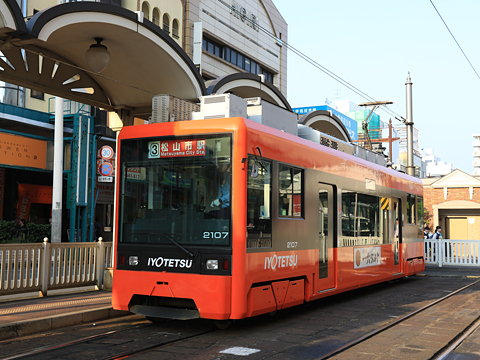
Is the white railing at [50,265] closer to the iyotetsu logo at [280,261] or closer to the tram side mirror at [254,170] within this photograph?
the iyotetsu logo at [280,261]

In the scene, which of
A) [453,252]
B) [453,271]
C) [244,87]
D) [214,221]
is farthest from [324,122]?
[214,221]

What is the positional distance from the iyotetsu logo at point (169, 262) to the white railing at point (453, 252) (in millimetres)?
Result: 15188

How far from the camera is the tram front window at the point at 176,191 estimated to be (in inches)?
297

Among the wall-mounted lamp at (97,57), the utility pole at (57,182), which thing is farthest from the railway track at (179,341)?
the utility pole at (57,182)

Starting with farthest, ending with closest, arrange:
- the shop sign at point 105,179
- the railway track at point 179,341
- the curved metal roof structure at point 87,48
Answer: the shop sign at point 105,179 < the curved metal roof structure at point 87,48 < the railway track at point 179,341

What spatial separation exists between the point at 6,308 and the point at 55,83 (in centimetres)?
471

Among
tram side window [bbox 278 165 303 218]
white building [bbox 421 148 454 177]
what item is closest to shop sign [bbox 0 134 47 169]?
tram side window [bbox 278 165 303 218]

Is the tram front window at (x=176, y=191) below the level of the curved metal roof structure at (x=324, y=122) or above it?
below

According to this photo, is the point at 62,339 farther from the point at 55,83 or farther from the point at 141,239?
the point at 55,83

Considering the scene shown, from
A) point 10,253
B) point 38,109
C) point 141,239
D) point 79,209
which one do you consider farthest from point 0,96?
point 141,239

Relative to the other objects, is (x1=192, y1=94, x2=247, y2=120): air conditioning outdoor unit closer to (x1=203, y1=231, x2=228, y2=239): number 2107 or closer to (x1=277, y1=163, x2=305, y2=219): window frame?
(x1=277, y1=163, x2=305, y2=219): window frame

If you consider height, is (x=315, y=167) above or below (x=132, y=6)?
below

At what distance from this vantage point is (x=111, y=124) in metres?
13.0

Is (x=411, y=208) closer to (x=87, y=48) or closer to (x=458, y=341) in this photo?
(x=458, y=341)
